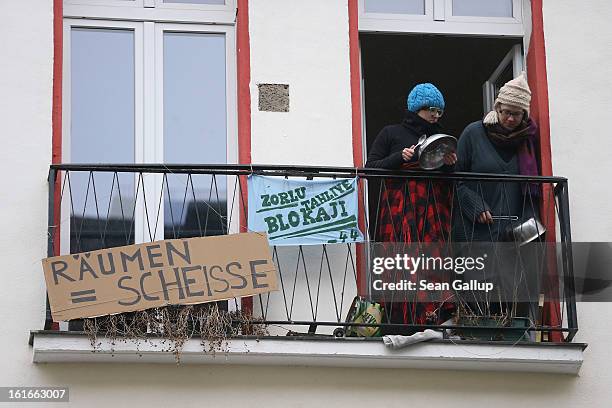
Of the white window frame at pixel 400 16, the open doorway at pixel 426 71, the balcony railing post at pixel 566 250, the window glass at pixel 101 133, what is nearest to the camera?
the balcony railing post at pixel 566 250

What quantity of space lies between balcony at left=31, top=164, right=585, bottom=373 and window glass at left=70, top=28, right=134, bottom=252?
1cm

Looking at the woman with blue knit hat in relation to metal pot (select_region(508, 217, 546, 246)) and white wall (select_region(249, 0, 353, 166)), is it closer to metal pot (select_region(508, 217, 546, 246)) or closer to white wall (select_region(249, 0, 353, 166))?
white wall (select_region(249, 0, 353, 166))

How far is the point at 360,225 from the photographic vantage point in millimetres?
12078

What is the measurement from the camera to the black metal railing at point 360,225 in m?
11.8

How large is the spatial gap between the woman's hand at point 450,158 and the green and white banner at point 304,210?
598 millimetres

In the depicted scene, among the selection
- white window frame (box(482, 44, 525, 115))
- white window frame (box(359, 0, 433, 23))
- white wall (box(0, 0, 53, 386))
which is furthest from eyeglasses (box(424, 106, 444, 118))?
white wall (box(0, 0, 53, 386))

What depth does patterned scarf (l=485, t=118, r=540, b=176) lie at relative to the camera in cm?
1223

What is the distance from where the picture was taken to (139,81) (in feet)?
41.1

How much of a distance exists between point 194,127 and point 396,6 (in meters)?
1.71

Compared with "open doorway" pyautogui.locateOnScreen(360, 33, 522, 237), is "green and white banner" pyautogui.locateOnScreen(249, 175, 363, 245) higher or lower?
lower

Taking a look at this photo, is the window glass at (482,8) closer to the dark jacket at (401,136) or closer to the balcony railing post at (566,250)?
the dark jacket at (401,136)

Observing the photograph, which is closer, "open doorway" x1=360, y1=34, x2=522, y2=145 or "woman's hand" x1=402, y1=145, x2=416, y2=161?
"woman's hand" x1=402, y1=145, x2=416, y2=161

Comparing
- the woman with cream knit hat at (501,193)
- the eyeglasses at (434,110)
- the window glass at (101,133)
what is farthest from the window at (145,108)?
the woman with cream knit hat at (501,193)

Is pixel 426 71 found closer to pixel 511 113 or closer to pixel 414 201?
pixel 511 113
